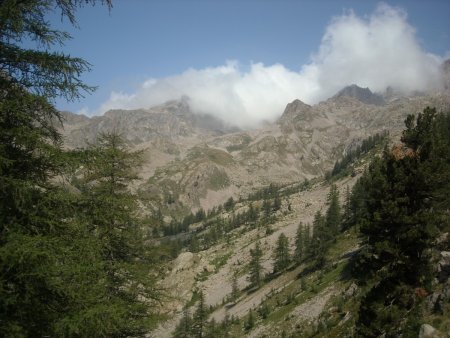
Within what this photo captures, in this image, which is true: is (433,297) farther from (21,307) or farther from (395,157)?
(21,307)

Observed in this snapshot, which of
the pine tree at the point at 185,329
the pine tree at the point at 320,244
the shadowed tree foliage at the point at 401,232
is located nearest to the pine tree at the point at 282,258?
the pine tree at the point at 320,244

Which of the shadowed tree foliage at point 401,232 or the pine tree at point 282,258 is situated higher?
the shadowed tree foliage at point 401,232

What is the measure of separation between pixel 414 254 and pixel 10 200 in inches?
876

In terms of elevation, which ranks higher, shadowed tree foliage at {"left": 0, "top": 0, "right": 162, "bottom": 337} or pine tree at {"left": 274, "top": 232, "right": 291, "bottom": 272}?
shadowed tree foliage at {"left": 0, "top": 0, "right": 162, "bottom": 337}

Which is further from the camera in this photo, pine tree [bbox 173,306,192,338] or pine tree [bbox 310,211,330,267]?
pine tree [bbox 310,211,330,267]

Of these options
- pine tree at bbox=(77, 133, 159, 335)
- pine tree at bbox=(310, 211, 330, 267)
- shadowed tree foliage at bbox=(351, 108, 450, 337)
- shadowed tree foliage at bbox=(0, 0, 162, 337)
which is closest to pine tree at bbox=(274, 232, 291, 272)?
pine tree at bbox=(310, 211, 330, 267)

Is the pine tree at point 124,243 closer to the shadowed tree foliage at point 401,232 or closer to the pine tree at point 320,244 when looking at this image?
the shadowed tree foliage at point 401,232

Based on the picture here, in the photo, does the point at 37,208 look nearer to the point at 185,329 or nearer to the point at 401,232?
the point at 401,232

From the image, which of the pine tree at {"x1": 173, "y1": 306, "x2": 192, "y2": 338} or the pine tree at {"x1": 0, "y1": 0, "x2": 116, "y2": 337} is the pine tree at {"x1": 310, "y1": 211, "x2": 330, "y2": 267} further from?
the pine tree at {"x1": 0, "y1": 0, "x2": 116, "y2": 337}

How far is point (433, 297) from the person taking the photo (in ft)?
65.0

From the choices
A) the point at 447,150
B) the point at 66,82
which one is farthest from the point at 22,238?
the point at 447,150

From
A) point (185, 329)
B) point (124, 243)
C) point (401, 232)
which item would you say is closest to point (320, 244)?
point (185, 329)

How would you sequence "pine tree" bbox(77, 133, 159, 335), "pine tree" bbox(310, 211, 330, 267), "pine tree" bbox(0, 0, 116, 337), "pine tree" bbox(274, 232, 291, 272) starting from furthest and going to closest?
"pine tree" bbox(274, 232, 291, 272) → "pine tree" bbox(310, 211, 330, 267) → "pine tree" bbox(77, 133, 159, 335) → "pine tree" bbox(0, 0, 116, 337)

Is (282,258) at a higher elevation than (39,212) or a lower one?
lower
